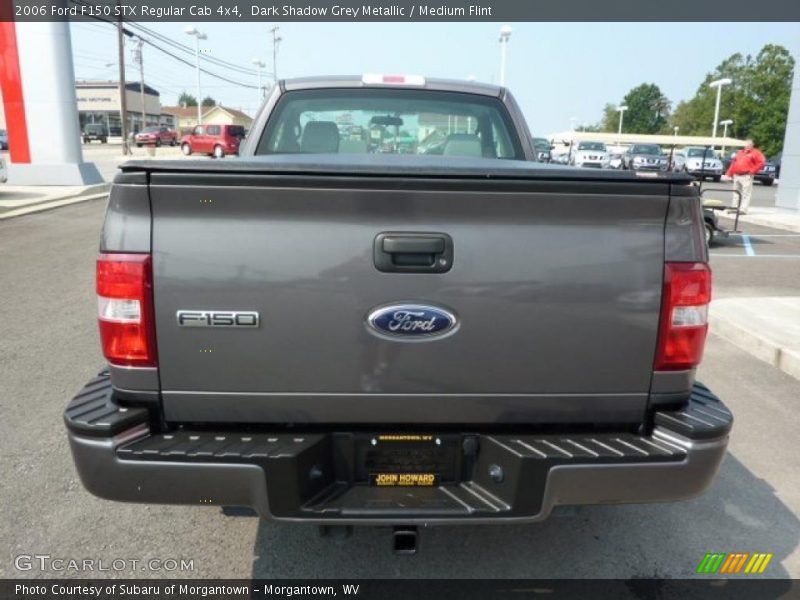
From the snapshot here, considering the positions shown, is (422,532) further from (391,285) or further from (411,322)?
(391,285)

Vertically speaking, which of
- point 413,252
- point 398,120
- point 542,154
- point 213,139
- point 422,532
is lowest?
point 422,532

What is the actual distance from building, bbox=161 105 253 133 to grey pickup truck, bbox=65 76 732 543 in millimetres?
78547

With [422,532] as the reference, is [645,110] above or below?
above

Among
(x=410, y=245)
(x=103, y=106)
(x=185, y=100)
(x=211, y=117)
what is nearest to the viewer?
(x=410, y=245)

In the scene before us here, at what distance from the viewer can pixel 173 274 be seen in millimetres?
1989

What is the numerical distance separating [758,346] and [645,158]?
89.7ft

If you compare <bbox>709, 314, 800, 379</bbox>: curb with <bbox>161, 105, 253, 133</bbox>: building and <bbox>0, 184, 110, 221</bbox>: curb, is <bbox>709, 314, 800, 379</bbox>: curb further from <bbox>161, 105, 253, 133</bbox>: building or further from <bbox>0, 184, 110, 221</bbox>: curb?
<bbox>161, 105, 253, 133</bbox>: building

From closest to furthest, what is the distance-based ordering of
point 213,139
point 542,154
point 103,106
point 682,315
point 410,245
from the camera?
point 410,245 → point 682,315 → point 542,154 → point 213,139 → point 103,106

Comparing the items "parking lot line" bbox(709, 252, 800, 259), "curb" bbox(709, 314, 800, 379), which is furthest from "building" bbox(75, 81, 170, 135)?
"curb" bbox(709, 314, 800, 379)

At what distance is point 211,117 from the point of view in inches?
3575

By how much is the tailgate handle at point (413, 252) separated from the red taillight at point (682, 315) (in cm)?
72

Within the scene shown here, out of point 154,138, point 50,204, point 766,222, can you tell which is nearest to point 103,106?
point 154,138

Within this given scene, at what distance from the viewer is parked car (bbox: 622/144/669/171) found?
2886cm

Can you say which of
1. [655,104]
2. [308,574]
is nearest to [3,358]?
[308,574]
